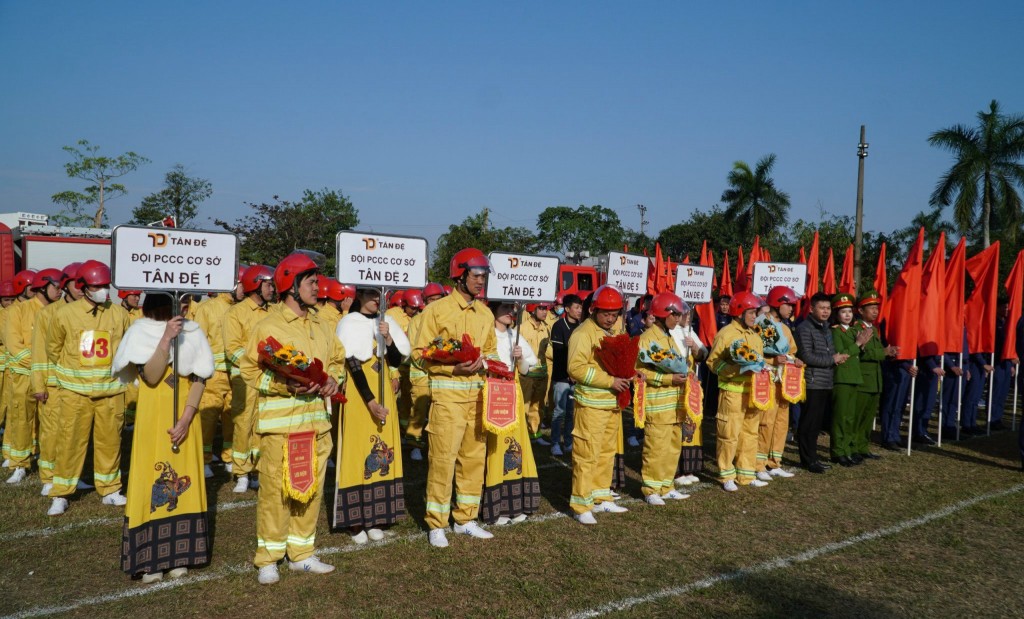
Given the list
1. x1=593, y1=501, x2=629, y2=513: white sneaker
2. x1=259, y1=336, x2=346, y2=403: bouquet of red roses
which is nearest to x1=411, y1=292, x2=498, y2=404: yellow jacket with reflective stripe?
x1=259, y1=336, x2=346, y2=403: bouquet of red roses

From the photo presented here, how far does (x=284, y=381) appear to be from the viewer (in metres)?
5.21

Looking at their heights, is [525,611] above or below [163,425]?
below

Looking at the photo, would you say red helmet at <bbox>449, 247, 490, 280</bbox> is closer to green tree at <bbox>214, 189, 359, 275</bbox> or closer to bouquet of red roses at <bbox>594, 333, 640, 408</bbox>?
bouquet of red roses at <bbox>594, 333, 640, 408</bbox>

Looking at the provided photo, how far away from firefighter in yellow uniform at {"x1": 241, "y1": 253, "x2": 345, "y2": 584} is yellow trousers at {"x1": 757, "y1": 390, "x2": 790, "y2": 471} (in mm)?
5783

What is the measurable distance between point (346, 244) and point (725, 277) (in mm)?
10503

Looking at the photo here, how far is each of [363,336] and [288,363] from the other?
1.75 meters

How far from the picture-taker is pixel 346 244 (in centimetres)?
683

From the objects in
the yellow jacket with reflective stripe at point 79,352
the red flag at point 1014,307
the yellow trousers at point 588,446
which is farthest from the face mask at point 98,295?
the red flag at point 1014,307

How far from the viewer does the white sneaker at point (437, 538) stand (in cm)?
628

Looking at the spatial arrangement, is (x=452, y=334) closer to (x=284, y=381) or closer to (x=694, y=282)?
(x=284, y=381)

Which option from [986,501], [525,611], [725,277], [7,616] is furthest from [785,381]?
[7,616]

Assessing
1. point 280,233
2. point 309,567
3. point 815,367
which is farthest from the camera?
point 280,233

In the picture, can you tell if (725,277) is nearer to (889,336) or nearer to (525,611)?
(889,336)

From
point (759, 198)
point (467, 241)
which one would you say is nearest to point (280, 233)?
point (467, 241)
